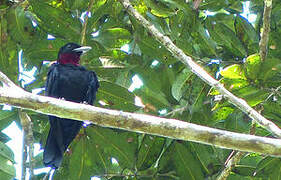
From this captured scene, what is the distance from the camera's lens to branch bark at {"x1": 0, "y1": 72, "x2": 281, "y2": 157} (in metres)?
2.95

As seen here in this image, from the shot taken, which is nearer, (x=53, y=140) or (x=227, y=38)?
(x=53, y=140)

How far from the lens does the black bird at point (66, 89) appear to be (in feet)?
14.2

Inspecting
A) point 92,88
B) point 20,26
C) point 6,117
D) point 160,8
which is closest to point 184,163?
point 92,88

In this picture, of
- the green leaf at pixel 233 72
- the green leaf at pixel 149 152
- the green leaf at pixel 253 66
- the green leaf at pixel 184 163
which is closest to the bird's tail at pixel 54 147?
the green leaf at pixel 149 152

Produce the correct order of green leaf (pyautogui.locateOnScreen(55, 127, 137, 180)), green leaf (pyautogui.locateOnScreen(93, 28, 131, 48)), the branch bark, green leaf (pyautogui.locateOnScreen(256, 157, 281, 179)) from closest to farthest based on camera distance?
1. the branch bark
2. green leaf (pyautogui.locateOnScreen(256, 157, 281, 179))
3. green leaf (pyautogui.locateOnScreen(55, 127, 137, 180))
4. green leaf (pyautogui.locateOnScreen(93, 28, 131, 48))

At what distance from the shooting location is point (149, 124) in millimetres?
3061

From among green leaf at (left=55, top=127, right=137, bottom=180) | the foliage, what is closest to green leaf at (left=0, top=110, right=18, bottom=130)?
the foliage

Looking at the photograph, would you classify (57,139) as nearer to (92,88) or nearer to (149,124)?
(92,88)

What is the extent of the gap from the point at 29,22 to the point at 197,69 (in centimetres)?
175

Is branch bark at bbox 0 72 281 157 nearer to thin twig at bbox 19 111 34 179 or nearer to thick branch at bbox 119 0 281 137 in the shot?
thick branch at bbox 119 0 281 137

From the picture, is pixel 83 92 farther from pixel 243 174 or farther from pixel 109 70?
pixel 243 174

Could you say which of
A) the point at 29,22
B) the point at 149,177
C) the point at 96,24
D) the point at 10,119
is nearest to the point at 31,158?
the point at 10,119

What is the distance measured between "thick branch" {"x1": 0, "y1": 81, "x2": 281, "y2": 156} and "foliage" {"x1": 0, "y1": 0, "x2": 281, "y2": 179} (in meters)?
1.08

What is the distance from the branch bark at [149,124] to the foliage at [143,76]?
108 centimetres
